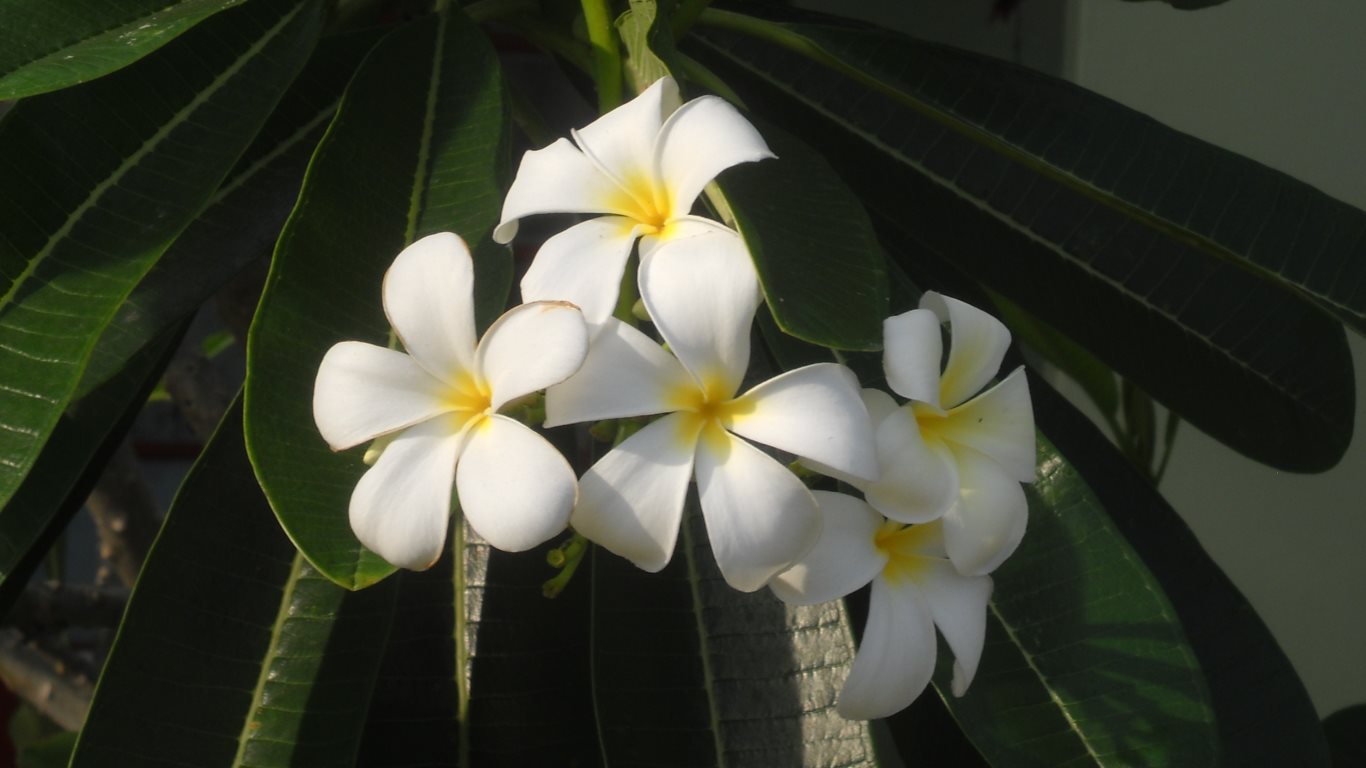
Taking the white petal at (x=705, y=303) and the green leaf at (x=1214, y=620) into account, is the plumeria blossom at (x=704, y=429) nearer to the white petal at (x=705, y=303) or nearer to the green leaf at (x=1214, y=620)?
the white petal at (x=705, y=303)

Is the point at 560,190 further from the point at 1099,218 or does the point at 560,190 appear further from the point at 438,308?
the point at 1099,218

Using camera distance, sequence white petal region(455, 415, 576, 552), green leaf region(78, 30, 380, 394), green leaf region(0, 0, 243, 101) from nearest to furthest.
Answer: white petal region(455, 415, 576, 552) < green leaf region(0, 0, 243, 101) < green leaf region(78, 30, 380, 394)

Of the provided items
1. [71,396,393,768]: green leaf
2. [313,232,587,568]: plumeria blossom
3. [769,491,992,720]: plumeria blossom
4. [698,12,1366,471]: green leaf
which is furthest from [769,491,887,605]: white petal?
[698,12,1366,471]: green leaf

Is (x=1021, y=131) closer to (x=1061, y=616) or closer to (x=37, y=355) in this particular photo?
(x=1061, y=616)

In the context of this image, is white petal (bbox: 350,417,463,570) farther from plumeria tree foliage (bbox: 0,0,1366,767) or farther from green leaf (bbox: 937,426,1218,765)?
green leaf (bbox: 937,426,1218,765)

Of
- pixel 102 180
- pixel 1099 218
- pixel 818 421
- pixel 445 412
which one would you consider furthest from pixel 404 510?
pixel 1099 218
